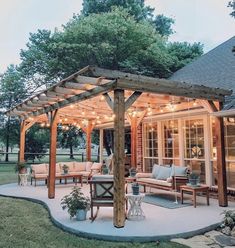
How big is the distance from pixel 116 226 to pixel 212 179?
4027mm

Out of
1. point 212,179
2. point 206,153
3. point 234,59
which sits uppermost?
point 234,59

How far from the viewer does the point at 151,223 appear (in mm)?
4836

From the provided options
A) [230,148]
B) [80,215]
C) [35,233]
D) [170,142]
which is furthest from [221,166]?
[35,233]

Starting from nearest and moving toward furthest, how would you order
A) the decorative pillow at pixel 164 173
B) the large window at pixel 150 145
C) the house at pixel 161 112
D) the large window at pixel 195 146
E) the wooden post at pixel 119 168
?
the wooden post at pixel 119 168
the house at pixel 161 112
the decorative pillow at pixel 164 173
the large window at pixel 195 146
the large window at pixel 150 145

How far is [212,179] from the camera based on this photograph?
757 cm

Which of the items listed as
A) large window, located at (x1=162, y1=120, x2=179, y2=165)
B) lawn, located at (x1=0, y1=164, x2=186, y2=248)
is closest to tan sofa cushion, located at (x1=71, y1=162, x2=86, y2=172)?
large window, located at (x1=162, y1=120, x2=179, y2=165)

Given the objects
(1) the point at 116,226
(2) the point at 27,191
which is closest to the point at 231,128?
(1) the point at 116,226

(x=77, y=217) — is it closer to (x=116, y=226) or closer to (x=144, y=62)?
(x=116, y=226)

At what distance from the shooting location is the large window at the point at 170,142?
8.84 meters

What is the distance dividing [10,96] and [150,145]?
666 inches

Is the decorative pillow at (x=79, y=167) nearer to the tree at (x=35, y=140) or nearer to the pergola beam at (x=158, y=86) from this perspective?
the pergola beam at (x=158, y=86)

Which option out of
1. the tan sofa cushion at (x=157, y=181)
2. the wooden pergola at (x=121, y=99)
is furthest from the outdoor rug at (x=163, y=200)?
the wooden pergola at (x=121, y=99)

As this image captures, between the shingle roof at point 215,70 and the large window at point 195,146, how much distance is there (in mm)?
1381

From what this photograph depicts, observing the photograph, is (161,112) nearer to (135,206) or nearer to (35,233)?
(135,206)
